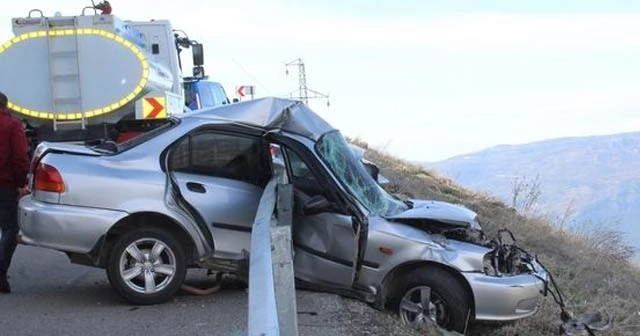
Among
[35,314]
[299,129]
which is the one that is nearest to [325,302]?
[299,129]

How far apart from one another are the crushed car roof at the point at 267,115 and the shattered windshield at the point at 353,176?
19 cm

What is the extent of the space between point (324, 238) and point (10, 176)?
2760 millimetres

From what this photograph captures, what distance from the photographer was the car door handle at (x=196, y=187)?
6871 millimetres

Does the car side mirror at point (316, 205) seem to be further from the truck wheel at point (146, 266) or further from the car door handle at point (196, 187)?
the truck wheel at point (146, 266)

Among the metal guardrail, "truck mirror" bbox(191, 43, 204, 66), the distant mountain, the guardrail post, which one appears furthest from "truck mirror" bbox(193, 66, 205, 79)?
the distant mountain

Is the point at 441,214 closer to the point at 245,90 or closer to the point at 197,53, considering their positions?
the point at 197,53

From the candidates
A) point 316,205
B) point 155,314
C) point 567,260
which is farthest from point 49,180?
point 567,260

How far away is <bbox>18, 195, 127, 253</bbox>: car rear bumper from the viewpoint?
6.61 metres

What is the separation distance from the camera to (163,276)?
679cm

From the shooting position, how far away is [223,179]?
7008 millimetres

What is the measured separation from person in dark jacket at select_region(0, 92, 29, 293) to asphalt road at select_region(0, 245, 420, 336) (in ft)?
1.70

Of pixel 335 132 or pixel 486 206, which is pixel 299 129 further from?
pixel 486 206

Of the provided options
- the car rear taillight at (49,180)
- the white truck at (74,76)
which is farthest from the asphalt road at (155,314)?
the white truck at (74,76)

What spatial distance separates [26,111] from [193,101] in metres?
5.97
